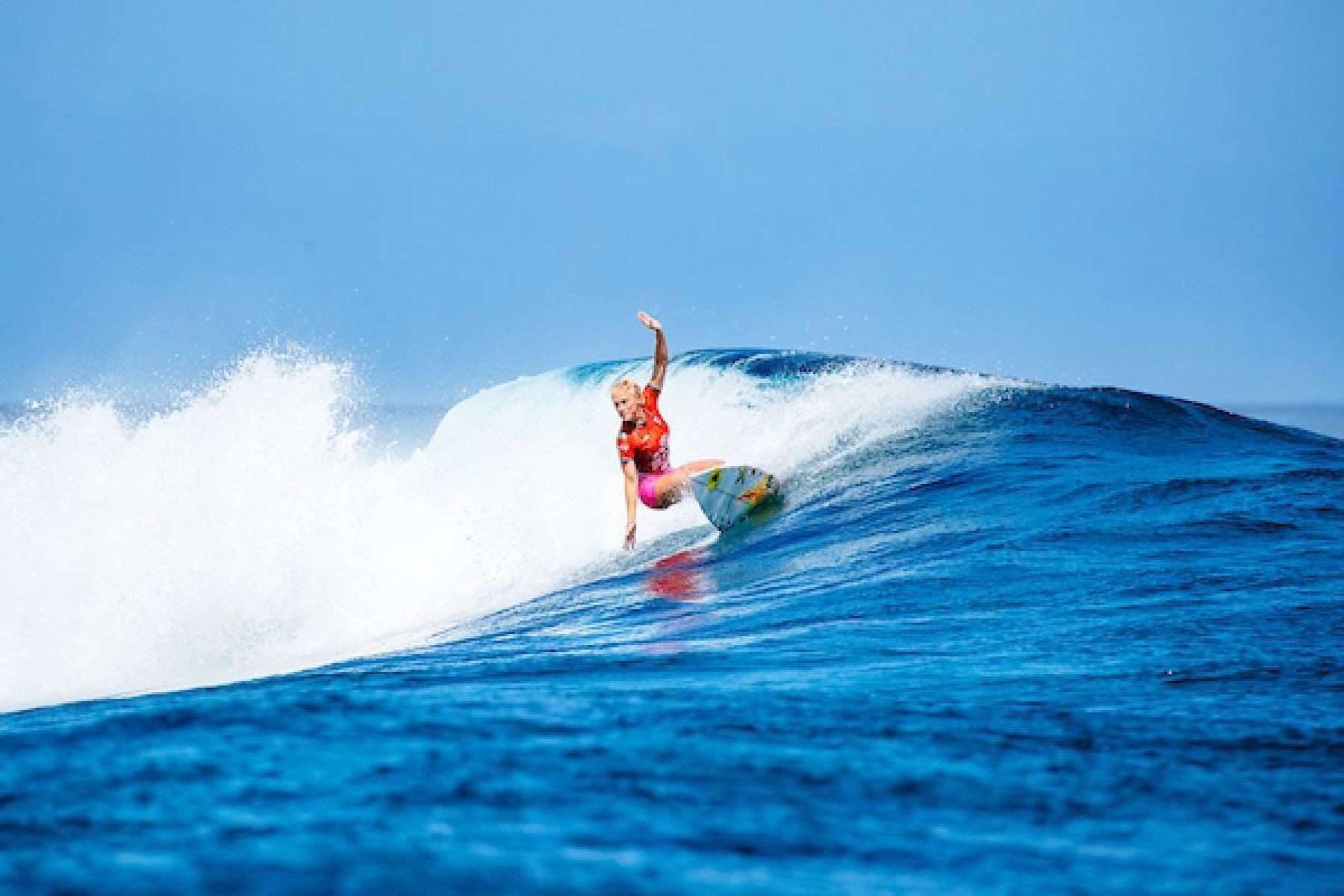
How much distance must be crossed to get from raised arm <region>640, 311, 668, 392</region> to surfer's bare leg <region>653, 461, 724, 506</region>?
760 millimetres

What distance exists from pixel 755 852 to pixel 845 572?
5431mm

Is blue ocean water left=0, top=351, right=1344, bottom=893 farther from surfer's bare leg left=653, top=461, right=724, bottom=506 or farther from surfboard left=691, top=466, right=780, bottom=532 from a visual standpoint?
surfer's bare leg left=653, top=461, right=724, bottom=506

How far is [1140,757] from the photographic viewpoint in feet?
10.2

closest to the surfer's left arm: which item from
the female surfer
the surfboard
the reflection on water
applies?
the female surfer

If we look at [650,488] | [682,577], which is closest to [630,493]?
[650,488]

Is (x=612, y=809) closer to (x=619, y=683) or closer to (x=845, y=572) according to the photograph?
(x=619, y=683)

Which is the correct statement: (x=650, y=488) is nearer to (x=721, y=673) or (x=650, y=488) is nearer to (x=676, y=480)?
(x=676, y=480)

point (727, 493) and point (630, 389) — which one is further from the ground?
point (630, 389)

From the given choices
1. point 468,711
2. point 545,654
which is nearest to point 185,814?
point 468,711

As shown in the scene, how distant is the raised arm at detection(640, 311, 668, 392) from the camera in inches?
400

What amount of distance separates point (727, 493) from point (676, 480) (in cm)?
48

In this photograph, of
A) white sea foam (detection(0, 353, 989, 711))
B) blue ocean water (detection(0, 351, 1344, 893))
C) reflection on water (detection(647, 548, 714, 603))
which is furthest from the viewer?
white sea foam (detection(0, 353, 989, 711))

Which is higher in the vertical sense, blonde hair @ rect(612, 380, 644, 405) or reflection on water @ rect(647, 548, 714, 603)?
blonde hair @ rect(612, 380, 644, 405)

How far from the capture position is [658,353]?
10.3 m
